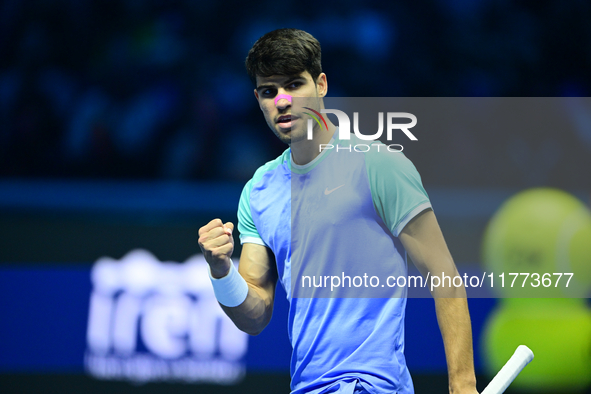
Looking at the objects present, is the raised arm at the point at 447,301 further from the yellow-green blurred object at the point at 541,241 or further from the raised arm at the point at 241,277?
the yellow-green blurred object at the point at 541,241

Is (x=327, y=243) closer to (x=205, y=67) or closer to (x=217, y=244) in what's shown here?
(x=217, y=244)

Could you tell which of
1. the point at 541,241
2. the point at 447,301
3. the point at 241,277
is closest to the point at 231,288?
the point at 241,277

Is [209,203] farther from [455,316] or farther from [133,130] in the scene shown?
[455,316]

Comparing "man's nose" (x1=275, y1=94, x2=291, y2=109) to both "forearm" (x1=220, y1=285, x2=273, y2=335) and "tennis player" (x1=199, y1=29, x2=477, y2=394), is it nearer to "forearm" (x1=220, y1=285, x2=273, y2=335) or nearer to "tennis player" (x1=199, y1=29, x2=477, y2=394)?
"tennis player" (x1=199, y1=29, x2=477, y2=394)

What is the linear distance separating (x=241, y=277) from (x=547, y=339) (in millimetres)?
2538

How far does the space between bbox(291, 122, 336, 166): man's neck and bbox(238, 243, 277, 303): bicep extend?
35 centimetres

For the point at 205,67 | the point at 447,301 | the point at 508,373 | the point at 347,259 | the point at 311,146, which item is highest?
the point at 205,67

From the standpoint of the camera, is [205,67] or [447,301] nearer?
[447,301]

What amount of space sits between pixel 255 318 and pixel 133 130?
354 centimetres

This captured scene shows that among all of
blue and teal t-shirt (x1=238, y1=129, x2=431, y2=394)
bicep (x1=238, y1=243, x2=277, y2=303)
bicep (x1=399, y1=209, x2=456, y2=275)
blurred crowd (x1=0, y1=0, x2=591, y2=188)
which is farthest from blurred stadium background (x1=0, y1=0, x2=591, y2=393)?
bicep (x1=399, y1=209, x2=456, y2=275)

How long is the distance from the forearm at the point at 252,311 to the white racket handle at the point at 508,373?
0.76 meters

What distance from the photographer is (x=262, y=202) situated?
2.16m

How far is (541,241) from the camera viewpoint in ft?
12.2

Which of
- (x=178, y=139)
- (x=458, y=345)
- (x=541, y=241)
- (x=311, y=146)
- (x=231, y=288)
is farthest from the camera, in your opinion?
(x=178, y=139)
